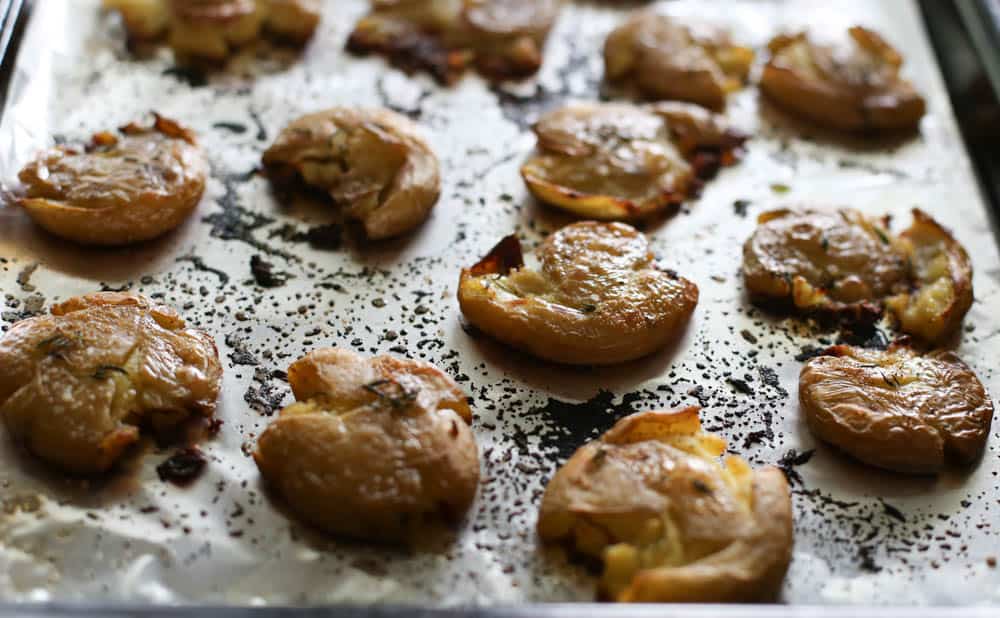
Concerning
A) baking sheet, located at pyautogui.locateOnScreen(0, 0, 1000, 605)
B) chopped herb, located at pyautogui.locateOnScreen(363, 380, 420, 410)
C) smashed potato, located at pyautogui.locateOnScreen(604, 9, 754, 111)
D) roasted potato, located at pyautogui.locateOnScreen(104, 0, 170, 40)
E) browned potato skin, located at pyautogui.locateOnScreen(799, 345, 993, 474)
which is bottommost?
baking sheet, located at pyautogui.locateOnScreen(0, 0, 1000, 605)

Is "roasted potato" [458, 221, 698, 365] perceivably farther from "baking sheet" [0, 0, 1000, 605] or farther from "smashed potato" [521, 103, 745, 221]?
"smashed potato" [521, 103, 745, 221]

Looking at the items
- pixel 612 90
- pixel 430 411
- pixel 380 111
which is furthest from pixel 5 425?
pixel 612 90

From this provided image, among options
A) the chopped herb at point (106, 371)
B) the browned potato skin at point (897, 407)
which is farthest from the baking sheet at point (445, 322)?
the chopped herb at point (106, 371)

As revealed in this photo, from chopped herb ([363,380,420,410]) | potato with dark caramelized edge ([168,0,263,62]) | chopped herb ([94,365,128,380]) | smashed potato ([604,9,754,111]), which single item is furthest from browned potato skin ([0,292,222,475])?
smashed potato ([604,9,754,111])

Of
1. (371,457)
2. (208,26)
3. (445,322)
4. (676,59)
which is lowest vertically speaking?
(445,322)

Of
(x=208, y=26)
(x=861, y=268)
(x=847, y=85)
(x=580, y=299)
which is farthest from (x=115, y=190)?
(x=847, y=85)

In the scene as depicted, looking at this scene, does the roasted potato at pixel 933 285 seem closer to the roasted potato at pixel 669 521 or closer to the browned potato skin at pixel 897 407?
the browned potato skin at pixel 897 407

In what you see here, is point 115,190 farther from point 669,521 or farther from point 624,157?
point 669,521
